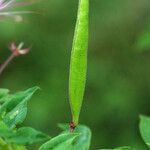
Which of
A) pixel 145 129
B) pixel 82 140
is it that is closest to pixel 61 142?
pixel 82 140

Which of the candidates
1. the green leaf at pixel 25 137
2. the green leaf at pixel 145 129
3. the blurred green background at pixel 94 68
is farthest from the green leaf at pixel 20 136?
the blurred green background at pixel 94 68

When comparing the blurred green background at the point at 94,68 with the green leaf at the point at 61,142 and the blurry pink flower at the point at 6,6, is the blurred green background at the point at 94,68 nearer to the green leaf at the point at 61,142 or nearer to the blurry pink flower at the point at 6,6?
the blurry pink flower at the point at 6,6

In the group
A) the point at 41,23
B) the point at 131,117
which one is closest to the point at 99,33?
the point at 41,23

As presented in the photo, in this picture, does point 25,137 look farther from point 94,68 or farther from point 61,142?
point 94,68

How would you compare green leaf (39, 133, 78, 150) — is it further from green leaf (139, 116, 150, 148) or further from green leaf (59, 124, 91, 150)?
green leaf (139, 116, 150, 148)

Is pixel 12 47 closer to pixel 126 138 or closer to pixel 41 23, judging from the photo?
pixel 126 138

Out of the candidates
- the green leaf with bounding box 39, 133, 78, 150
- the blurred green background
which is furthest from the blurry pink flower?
the blurred green background
